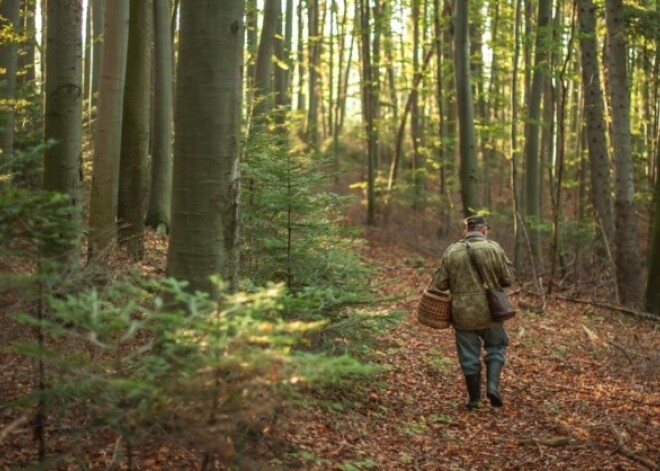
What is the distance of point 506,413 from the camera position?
269 inches

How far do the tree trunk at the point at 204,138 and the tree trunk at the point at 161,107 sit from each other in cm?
754

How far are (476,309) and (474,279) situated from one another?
0.32 metres

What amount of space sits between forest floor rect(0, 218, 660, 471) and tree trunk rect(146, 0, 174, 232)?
3.03 metres

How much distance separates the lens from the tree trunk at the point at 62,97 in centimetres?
654

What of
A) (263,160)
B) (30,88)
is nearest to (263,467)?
(263,160)

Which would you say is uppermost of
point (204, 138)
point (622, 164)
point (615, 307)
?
point (204, 138)

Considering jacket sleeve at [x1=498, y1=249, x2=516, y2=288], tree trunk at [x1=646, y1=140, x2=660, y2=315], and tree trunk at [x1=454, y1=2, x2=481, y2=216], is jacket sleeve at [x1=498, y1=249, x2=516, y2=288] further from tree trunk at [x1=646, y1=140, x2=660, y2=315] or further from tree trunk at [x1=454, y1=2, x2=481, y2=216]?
tree trunk at [x1=454, y1=2, x2=481, y2=216]

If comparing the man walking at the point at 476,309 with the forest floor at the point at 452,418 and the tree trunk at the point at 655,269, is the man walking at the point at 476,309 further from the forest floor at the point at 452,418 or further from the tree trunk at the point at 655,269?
the tree trunk at the point at 655,269

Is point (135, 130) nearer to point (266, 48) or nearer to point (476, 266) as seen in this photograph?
point (266, 48)

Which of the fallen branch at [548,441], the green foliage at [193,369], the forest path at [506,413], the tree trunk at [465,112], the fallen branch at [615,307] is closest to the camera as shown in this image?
the green foliage at [193,369]

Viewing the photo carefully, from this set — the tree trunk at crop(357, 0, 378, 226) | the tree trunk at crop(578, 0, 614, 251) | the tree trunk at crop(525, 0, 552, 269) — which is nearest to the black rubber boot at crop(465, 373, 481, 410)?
the tree trunk at crop(578, 0, 614, 251)

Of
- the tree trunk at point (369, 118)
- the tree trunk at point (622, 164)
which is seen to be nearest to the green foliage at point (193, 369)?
the tree trunk at point (622, 164)

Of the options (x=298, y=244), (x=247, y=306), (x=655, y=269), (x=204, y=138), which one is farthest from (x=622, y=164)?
(x=247, y=306)

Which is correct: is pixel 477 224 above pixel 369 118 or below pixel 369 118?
below
